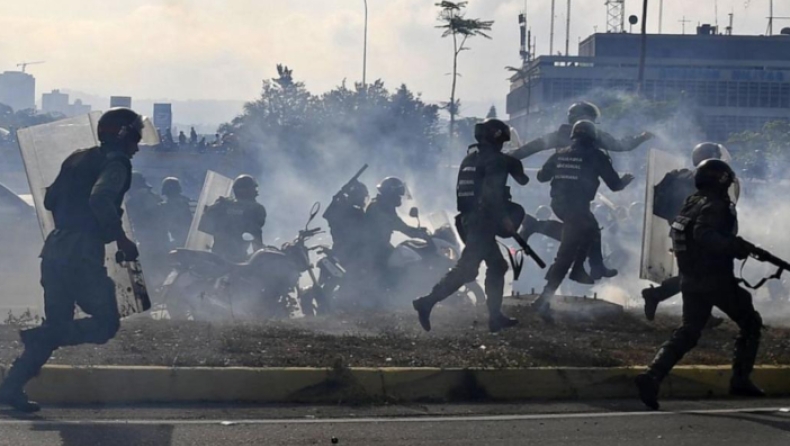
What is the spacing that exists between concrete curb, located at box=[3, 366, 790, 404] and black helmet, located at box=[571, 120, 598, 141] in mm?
2971

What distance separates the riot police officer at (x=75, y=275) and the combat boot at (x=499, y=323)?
332 cm

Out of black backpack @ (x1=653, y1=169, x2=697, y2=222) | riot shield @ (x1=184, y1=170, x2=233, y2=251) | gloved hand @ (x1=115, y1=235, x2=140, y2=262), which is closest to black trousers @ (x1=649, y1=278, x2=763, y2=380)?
black backpack @ (x1=653, y1=169, x2=697, y2=222)

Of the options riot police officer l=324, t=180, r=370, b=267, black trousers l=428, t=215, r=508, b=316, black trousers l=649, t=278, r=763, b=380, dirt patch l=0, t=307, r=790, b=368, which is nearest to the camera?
black trousers l=649, t=278, r=763, b=380

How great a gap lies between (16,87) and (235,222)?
145 m

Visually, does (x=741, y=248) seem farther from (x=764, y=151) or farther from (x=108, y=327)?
(x=764, y=151)

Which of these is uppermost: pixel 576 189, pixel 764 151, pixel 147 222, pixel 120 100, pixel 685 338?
pixel 120 100

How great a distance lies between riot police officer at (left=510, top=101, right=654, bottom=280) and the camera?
1080 centimetres

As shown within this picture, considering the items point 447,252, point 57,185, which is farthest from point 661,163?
point 57,185

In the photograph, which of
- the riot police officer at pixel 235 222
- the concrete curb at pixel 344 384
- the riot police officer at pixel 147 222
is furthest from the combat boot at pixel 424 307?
the riot police officer at pixel 147 222

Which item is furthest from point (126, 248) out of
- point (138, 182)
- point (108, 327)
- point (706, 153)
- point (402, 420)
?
point (138, 182)

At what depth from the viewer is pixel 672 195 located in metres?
10.5

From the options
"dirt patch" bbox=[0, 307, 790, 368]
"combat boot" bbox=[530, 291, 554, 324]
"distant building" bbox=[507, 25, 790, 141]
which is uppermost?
"distant building" bbox=[507, 25, 790, 141]

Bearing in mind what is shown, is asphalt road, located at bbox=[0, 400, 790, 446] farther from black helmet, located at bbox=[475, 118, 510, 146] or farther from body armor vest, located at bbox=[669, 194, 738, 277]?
black helmet, located at bbox=[475, 118, 510, 146]

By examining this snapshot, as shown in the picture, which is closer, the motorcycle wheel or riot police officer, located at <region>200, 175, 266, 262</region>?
riot police officer, located at <region>200, 175, 266, 262</region>
